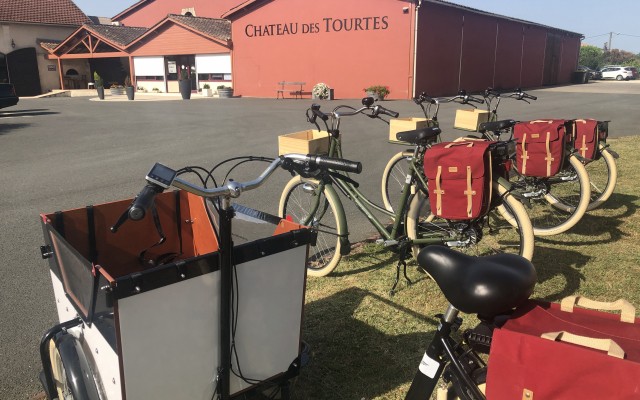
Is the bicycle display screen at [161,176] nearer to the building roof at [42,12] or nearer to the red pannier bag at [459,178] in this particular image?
the red pannier bag at [459,178]

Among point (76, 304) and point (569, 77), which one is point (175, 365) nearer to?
point (76, 304)

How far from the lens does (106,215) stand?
2.60m

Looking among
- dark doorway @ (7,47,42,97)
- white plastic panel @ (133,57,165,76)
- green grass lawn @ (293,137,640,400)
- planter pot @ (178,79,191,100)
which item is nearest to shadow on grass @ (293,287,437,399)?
green grass lawn @ (293,137,640,400)

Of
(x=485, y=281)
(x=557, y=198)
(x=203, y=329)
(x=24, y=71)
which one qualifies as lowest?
(x=557, y=198)

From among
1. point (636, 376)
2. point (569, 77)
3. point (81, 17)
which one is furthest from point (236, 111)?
point (569, 77)

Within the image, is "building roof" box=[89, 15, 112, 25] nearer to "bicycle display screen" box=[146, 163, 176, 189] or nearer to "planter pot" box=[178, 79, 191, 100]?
"planter pot" box=[178, 79, 191, 100]

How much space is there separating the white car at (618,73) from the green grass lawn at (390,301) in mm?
46426

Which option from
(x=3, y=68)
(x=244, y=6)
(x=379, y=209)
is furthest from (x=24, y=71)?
(x=379, y=209)

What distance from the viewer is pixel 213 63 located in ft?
92.6

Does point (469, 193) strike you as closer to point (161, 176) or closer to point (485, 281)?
point (485, 281)

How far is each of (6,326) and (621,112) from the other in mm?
18730

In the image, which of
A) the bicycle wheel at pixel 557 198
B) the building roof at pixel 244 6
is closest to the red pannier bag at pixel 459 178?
the bicycle wheel at pixel 557 198

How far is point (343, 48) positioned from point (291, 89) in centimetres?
352

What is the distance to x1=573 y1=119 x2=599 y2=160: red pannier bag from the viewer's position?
196 inches
